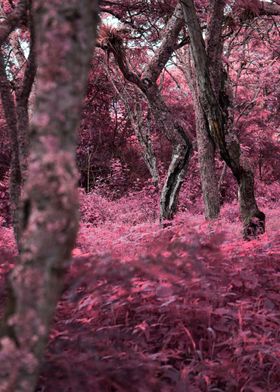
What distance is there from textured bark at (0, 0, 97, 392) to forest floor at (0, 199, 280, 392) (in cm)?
55

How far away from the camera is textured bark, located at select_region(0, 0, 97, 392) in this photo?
56.1 inches

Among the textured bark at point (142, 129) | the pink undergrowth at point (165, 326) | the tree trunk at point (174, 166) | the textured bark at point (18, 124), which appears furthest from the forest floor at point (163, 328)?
the textured bark at point (142, 129)

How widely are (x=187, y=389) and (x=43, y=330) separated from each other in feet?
4.90

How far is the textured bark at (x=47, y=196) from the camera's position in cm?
142

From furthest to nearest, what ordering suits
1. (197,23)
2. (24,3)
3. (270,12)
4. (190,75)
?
(190,75), (270,12), (197,23), (24,3)

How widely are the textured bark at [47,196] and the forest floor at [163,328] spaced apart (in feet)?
1.81

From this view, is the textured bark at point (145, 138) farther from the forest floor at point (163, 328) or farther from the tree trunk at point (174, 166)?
the forest floor at point (163, 328)

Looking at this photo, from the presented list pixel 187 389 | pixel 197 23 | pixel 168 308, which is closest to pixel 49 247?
pixel 187 389

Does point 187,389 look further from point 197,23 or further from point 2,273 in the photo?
point 197,23

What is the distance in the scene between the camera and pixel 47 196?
1438mm

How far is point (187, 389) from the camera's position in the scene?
2650 millimetres

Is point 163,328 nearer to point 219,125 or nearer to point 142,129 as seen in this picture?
point 219,125

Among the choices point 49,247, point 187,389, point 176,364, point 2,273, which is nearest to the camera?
point 49,247

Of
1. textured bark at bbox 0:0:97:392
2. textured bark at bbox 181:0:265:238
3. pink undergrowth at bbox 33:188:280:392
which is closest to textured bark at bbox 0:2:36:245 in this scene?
pink undergrowth at bbox 33:188:280:392
